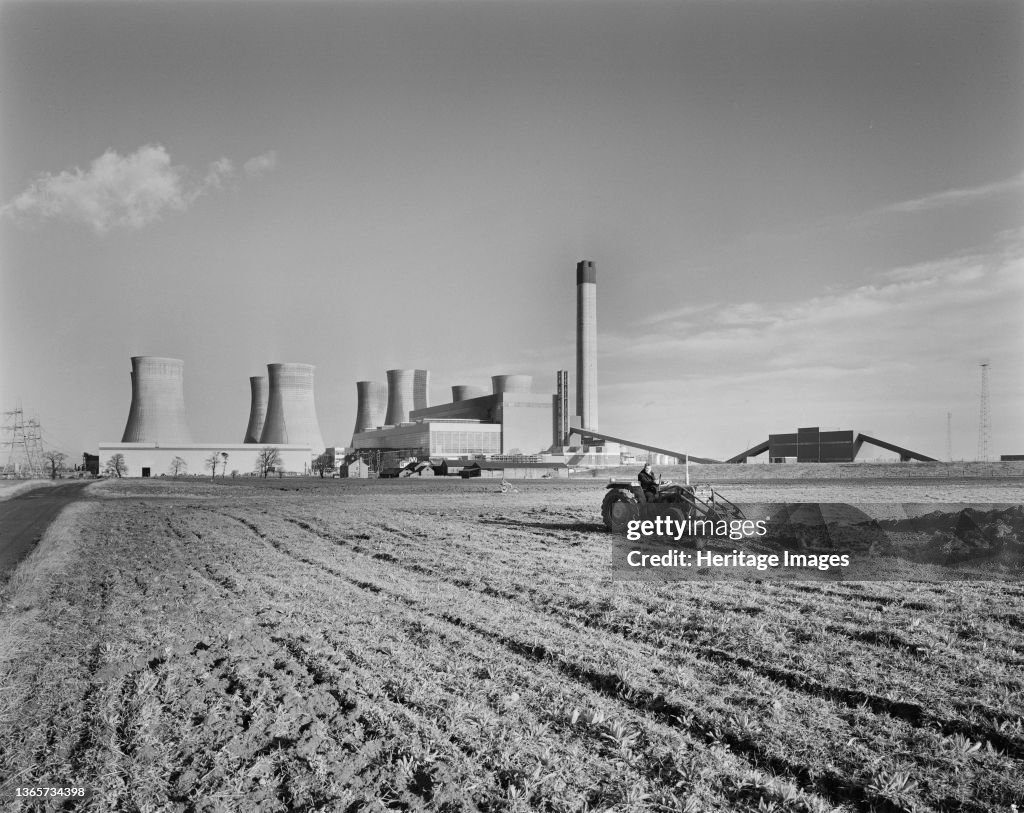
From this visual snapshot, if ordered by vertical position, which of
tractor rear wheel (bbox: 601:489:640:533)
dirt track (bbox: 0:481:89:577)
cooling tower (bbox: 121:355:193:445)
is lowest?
dirt track (bbox: 0:481:89:577)

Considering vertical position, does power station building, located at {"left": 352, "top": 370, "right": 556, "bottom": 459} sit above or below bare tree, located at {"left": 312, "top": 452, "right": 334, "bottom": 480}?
above

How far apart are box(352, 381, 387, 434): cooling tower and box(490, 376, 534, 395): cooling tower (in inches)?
996

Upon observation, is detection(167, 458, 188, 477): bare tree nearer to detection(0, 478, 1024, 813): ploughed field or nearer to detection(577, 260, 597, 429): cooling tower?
detection(577, 260, 597, 429): cooling tower

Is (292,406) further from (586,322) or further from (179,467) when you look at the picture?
Result: (586,322)

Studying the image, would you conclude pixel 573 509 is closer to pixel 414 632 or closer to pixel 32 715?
pixel 414 632

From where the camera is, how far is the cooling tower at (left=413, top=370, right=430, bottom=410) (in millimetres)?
126062

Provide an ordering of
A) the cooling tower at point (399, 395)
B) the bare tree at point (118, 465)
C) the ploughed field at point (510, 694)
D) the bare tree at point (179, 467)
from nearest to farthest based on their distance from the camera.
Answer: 1. the ploughed field at point (510, 694)
2. the bare tree at point (118, 465)
3. the bare tree at point (179, 467)
4. the cooling tower at point (399, 395)

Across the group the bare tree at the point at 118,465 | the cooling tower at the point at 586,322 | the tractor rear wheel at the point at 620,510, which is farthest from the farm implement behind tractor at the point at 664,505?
the bare tree at the point at 118,465

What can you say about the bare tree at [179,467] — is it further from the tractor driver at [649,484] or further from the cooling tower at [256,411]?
the tractor driver at [649,484]

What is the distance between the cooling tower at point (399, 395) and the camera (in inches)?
4658

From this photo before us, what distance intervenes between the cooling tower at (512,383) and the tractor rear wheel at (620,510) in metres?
95.4

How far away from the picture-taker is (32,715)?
566cm

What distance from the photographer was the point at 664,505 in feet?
50.5

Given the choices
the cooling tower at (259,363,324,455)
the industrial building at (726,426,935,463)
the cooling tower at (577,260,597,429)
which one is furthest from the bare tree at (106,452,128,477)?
the industrial building at (726,426,935,463)
